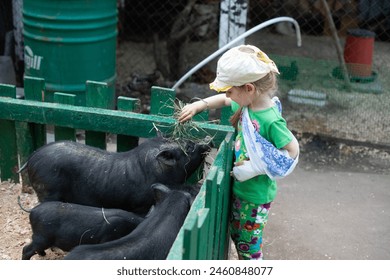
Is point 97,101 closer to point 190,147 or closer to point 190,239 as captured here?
point 190,147

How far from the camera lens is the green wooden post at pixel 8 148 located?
420cm

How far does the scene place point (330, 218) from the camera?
15.5ft

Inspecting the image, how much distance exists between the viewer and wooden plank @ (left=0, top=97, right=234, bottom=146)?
12.3 feet

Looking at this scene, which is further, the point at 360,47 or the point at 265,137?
the point at 360,47

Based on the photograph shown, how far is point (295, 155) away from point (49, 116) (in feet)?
5.82

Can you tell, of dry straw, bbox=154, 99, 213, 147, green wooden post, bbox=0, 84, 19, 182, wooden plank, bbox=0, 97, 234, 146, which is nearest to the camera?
dry straw, bbox=154, 99, 213, 147

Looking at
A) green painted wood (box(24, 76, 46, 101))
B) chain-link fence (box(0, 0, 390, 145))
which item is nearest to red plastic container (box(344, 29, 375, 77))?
chain-link fence (box(0, 0, 390, 145))

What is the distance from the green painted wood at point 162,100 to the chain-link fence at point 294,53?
8.01 ft

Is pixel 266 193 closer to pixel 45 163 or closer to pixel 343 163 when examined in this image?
pixel 45 163

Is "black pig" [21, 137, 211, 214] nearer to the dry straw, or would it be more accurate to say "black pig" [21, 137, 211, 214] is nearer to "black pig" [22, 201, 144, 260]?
the dry straw

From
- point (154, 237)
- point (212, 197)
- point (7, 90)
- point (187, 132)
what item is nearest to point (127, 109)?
point (187, 132)

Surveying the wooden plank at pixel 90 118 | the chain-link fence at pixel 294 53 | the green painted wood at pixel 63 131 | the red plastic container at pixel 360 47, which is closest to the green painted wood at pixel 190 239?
the wooden plank at pixel 90 118

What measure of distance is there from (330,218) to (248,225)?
161cm

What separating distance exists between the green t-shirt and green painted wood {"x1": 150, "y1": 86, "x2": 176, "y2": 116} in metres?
0.72
